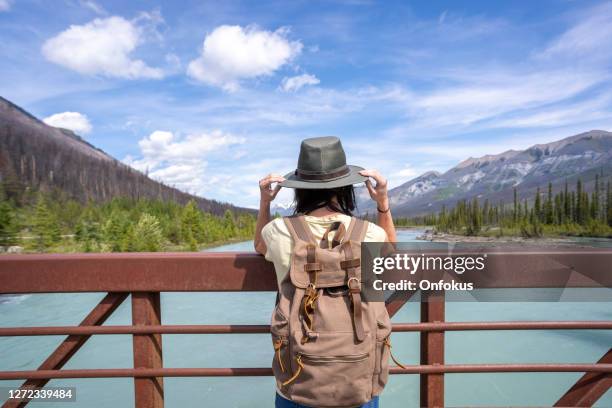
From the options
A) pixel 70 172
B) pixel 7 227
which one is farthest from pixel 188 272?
pixel 70 172

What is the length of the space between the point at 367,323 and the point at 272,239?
1.44 feet

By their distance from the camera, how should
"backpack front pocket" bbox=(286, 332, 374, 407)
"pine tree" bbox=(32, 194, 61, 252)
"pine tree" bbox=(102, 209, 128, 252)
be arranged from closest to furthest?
"backpack front pocket" bbox=(286, 332, 374, 407)
"pine tree" bbox=(32, 194, 61, 252)
"pine tree" bbox=(102, 209, 128, 252)

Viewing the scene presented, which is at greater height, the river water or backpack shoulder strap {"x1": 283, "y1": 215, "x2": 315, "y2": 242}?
backpack shoulder strap {"x1": 283, "y1": 215, "x2": 315, "y2": 242}

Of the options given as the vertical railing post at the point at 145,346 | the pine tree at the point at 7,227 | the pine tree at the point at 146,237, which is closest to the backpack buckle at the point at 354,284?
the vertical railing post at the point at 145,346

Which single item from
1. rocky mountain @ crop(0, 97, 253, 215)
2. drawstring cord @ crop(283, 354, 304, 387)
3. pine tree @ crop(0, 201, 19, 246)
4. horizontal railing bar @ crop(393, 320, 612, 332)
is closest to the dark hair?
drawstring cord @ crop(283, 354, 304, 387)

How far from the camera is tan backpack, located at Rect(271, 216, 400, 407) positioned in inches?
58.9

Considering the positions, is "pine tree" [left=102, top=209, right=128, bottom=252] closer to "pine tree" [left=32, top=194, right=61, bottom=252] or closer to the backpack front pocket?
"pine tree" [left=32, top=194, right=61, bottom=252]

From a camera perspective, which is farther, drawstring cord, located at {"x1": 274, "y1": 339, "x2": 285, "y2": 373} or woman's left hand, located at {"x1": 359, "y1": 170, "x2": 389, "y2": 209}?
woman's left hand, located at {"x1": 359, "y1": 170, "x2": 389, "y2": 209}

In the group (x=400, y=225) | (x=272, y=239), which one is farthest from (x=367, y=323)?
(x=400, y=225)

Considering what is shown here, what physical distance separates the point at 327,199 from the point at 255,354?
48.5 feet

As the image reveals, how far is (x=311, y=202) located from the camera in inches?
65.8

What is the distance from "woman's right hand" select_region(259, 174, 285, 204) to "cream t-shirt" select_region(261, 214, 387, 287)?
17cm

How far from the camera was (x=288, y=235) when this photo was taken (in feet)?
5.27

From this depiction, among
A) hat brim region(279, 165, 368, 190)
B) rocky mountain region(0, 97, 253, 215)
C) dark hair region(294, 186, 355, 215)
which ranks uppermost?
rocky mountain region(0, 97, 253, 215)
